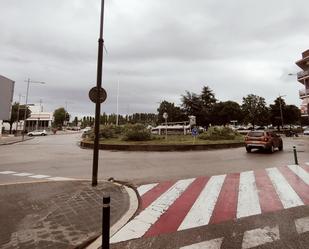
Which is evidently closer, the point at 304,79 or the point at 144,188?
the point at 144,188

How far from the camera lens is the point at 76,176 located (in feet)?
34.1

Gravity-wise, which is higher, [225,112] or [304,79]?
[304,79]

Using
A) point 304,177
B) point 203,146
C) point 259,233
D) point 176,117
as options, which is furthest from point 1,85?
point 176,117

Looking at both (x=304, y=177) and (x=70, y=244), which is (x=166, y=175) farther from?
(x=70, y=244)

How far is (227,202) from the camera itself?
6711 mm

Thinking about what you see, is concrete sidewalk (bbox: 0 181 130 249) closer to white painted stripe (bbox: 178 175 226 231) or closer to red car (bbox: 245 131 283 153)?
white painted stripe (bbox: 178 175 226 231)

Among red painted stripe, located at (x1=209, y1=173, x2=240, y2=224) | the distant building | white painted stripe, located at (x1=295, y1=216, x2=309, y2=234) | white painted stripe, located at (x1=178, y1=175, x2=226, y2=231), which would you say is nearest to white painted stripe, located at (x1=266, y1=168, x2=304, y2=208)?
white painted stripe, located at (x1=295, y1=216, x2=309, y2=234)

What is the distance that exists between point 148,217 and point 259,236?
2.24m

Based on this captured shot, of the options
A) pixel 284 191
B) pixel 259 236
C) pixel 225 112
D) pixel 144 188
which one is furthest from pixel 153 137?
pixel 225 112

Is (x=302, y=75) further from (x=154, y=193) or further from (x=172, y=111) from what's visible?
(x=154, y=193)

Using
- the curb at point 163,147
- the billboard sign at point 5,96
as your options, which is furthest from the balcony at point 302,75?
the billboard sign at point 5,96

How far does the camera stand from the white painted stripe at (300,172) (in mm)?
9329

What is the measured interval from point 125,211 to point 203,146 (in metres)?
15.5

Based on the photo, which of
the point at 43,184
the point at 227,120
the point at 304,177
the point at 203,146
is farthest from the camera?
the point at 227,120
